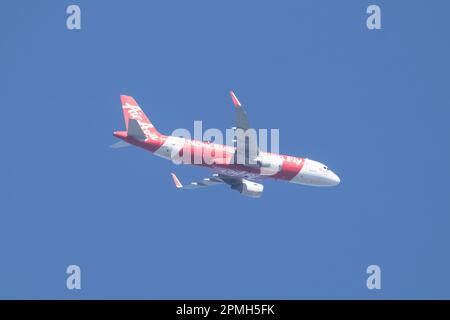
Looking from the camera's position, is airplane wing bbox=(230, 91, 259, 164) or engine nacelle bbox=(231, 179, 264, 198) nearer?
airplane wing bbox=(230, 91, 259, 164)

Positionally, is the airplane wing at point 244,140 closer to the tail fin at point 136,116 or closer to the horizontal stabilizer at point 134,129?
the tail fin at point 136,116

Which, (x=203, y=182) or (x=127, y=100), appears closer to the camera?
(x=127, y=100)

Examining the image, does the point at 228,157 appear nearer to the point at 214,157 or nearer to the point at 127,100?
the point at 214,157

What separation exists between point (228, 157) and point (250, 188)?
6110 mm

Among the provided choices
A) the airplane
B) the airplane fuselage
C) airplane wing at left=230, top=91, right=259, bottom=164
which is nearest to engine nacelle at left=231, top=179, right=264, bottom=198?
the airplane

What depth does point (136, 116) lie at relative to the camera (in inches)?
3529

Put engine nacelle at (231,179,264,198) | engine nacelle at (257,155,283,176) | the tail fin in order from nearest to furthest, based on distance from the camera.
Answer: the tail fin < engine nacelle at (257,155,283,176) < engine nacelle at (231,179,264,198)

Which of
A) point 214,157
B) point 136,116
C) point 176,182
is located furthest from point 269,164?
point 136,116

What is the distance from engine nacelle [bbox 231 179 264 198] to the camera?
308 feet

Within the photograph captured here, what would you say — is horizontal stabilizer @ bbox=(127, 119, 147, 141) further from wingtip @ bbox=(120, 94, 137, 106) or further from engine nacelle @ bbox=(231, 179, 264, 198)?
engine nacelle @ bbox=(231, 179, 264, 198)

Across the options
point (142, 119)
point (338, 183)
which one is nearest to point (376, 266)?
point (338, 183)

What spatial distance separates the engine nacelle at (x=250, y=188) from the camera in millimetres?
93750

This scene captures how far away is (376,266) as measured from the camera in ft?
298
